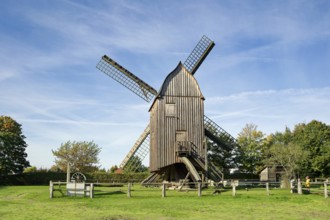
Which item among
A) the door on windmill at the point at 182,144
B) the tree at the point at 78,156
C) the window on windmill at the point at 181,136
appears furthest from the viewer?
the tree at the point at 78,156

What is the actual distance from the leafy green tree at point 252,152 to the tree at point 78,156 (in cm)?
2637

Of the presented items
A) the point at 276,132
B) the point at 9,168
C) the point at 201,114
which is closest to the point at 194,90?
the point at 201,114

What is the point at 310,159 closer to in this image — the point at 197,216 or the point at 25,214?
the point at 197,216

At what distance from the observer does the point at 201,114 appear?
31.4 m

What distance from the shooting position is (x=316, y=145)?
166ft

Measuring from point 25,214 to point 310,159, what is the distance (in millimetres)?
43936

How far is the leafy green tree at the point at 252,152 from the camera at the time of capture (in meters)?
48.7

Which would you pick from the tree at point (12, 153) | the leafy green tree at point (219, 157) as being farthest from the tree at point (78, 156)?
the leafy green tree at point (219, 157)

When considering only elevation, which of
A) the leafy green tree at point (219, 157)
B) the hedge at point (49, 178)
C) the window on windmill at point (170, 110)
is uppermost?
the window on windmill at point (170, 110)

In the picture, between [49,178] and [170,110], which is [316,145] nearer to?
[170,110]

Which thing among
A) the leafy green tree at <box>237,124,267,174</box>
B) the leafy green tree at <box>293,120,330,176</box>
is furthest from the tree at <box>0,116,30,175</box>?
the leafy green tree at <box>293,120,330,176</box>

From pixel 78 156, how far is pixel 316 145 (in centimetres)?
3839

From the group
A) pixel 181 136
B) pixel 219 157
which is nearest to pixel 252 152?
pixel 219 157

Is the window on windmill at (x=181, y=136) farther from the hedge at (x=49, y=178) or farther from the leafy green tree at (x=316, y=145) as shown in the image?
the leafy green tree at (x=316, y=145)
